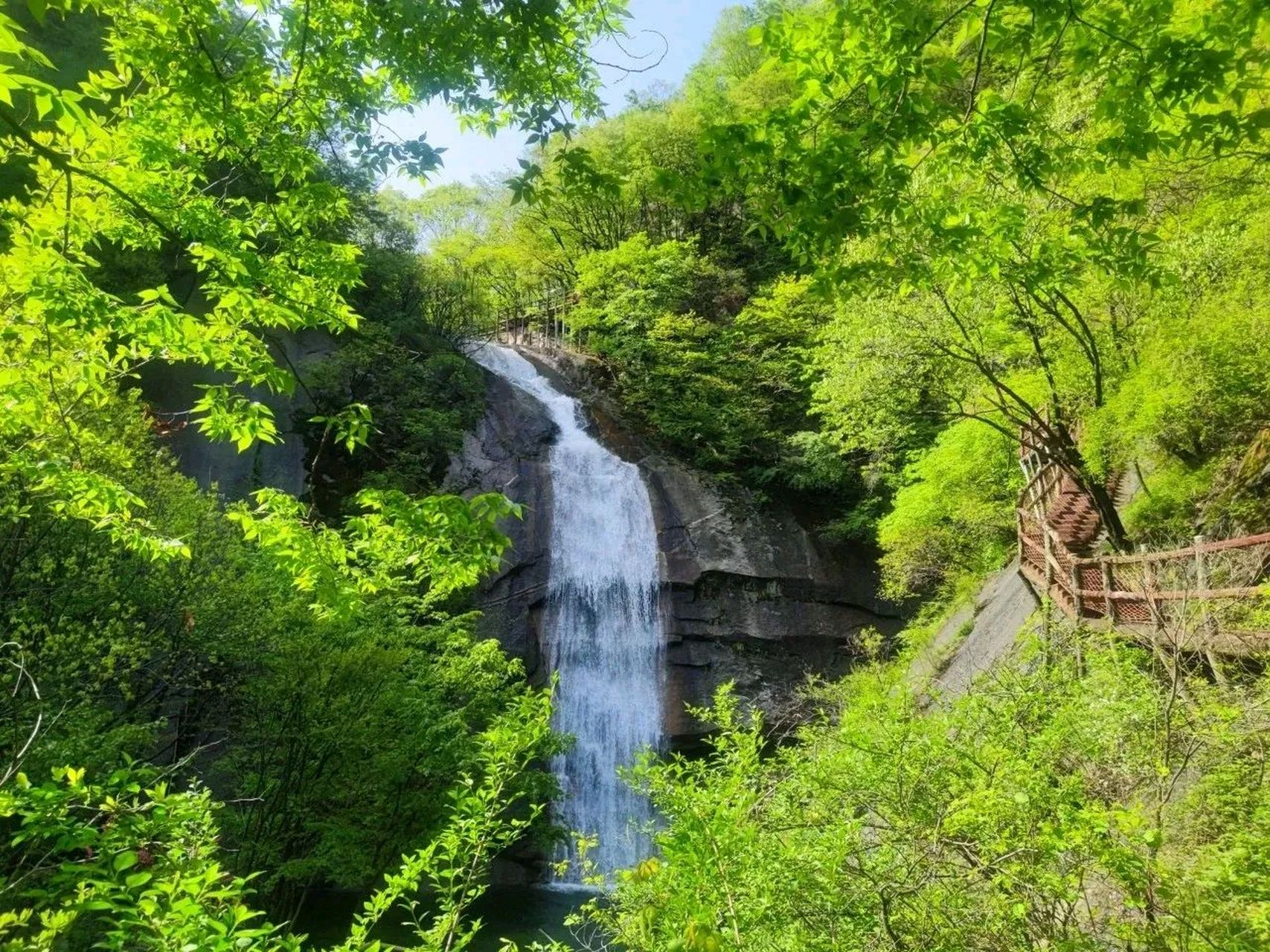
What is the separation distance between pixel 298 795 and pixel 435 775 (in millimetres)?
Result: 1920

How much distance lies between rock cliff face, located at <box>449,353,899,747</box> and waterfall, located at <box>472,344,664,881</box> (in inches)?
14.7

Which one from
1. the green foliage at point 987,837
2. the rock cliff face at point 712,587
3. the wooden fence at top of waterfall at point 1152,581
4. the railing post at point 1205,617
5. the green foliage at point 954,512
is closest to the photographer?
the green foliage at point 987,837

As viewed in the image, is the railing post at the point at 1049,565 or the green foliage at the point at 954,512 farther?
the green foliage at the point at 954,512

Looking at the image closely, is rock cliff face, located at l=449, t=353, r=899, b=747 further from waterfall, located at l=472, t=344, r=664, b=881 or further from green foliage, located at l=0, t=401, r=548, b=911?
green foliage, located at l=0, t=401, r=548, b=911

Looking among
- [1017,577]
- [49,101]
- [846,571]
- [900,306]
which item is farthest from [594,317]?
[49,101]

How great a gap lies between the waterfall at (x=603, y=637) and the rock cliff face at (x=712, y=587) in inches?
14.7

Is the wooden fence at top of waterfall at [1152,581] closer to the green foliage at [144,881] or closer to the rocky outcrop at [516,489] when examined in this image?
the green foliage at [144,881]

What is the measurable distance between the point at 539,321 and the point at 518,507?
30.0 m

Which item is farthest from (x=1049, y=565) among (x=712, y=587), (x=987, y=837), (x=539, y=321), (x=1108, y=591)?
(x=539, y=321)

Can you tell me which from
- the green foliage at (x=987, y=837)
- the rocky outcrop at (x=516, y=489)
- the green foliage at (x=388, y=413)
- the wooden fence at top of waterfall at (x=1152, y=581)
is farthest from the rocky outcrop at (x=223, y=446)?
the wooden fence at top of waterfall at (x=1152, y=581)

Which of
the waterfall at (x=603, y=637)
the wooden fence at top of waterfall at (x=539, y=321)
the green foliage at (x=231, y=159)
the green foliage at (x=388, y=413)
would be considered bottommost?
the waterfall at (x=603, y=637)

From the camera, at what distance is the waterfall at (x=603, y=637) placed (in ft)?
48.8

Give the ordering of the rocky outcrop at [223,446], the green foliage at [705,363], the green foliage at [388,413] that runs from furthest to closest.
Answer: the green foliage at [705,363] → the green foliage at [388,413] → the rocky outcrop at [223,446]

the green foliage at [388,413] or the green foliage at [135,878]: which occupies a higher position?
the green foliage at [388,413]
